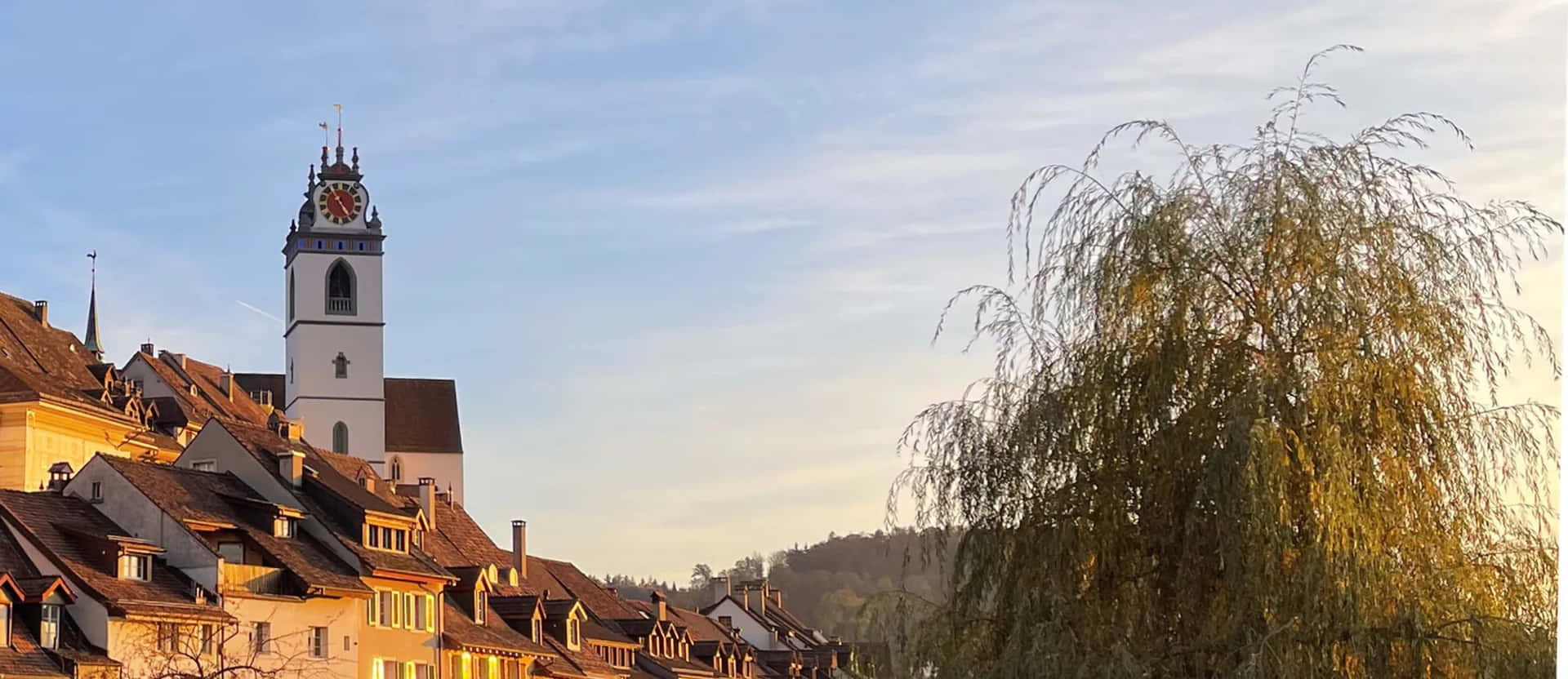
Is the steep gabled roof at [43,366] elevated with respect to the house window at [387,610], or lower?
elevated

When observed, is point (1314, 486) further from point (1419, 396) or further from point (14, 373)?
point (14, 373)

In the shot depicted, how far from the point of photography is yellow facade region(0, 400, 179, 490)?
66.0 meters

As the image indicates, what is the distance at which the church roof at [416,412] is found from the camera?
405 ft

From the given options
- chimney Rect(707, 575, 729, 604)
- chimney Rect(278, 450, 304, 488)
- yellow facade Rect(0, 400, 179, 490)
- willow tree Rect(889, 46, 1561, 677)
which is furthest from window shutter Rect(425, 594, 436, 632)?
chimney Rect(707, 575, 729, 604)

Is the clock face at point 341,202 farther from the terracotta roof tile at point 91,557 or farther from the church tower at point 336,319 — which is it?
the terracotta roof tile at point 91,557

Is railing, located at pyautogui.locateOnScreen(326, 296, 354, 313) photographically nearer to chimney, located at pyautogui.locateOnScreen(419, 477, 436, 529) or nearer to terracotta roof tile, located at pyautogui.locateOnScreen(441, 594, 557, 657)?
chimney, located at pyautogui.locateOnScreen(419, 477, 436, 529)

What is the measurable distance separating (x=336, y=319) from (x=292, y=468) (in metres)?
61.9

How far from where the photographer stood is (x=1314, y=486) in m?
18.8

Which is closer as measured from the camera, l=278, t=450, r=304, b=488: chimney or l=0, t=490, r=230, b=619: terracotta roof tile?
l=0, t=490, r=230, b=619: terracotta roof tile

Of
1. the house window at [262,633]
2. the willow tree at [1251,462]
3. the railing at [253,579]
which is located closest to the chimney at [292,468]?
the railing at [253,579]

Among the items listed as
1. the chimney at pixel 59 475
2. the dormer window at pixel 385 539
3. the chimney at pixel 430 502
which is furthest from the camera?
the chimney at pixel 430 502

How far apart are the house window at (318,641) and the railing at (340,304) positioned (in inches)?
2669

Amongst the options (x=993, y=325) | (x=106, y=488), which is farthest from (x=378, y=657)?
(x=993, y=325)

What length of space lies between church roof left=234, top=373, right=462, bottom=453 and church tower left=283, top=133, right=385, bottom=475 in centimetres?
181
